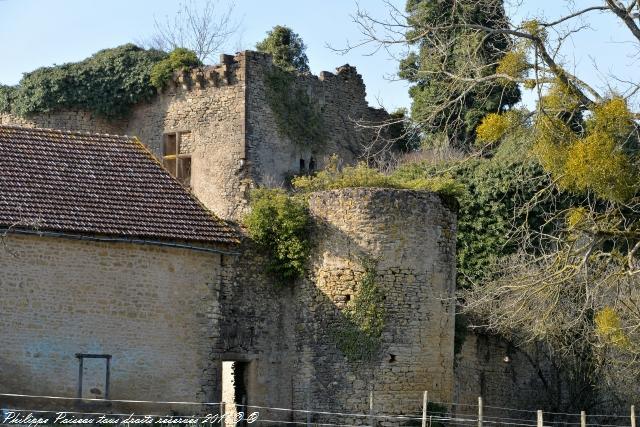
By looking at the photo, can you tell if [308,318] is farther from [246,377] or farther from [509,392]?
[509,392]

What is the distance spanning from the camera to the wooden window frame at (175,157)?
38.0 m

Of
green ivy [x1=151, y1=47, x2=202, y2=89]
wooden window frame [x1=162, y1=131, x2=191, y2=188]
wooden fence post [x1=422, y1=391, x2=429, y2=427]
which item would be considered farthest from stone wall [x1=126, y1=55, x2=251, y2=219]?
wooden fence post [x1=422, y1=391, x2=429, y2=427]

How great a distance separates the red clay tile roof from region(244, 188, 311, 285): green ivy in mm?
612

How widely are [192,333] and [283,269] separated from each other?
7.37 feet

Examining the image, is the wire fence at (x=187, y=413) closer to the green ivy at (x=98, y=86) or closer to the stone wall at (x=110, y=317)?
the stone wall at (x=110, y=317)

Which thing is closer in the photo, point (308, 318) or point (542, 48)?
point (542, 48)

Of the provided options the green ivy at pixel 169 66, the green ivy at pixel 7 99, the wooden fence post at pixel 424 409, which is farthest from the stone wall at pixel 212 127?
the wooden fence post at pixel 424 409

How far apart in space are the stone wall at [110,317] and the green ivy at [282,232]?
109cm

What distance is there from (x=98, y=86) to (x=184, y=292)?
→ 13.2m

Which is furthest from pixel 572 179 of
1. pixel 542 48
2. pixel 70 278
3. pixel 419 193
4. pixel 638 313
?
pixel 70 278

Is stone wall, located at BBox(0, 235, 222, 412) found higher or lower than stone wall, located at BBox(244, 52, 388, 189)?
lower

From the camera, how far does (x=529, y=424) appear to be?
3081 centimetres

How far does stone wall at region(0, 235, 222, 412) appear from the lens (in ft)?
83.8

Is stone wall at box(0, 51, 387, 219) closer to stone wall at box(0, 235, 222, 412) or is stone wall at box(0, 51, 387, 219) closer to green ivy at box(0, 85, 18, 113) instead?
green ivy at box(0, 85, 18, 113)
